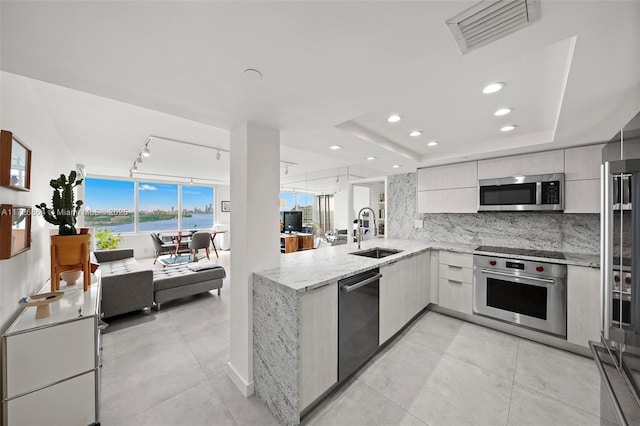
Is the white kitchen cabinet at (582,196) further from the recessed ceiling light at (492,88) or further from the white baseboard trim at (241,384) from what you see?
the white baseboard trim at (241,384)

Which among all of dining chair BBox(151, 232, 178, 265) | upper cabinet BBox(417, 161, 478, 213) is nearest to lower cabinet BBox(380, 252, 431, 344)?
upper cabinet BBox(417, 161, 478, 213)

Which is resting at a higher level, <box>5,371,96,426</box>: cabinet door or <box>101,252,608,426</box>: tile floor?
<box>5,371,96,426</box>: cabinet door

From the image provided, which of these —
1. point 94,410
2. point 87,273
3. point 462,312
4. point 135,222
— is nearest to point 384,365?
point 462,312

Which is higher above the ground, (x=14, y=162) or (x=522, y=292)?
(x=14, y=162)

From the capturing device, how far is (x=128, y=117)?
275 centimetres

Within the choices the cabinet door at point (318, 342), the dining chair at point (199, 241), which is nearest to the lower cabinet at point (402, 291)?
the cabinet door at point (318, 342)

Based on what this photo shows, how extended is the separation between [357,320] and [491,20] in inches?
81.4

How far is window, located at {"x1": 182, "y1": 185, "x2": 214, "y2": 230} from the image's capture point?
28.0ft

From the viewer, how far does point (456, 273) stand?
126 inches

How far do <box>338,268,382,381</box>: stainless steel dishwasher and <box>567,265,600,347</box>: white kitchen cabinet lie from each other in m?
1.99

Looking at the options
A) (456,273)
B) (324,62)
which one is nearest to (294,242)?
(456,273)

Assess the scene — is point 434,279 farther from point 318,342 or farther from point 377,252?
point 318,342

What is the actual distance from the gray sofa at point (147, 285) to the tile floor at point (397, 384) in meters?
0.35

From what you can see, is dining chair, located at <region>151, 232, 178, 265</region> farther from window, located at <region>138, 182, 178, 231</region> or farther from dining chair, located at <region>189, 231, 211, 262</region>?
window, located at <region>138, 182, 178, 231</region>
